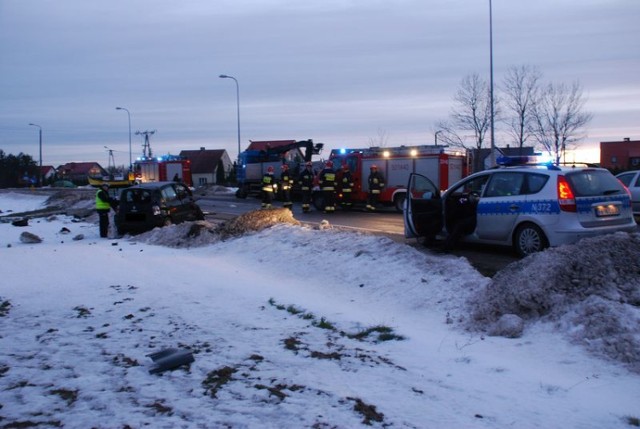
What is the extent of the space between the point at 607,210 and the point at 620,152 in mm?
67205

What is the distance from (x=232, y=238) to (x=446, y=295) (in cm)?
704

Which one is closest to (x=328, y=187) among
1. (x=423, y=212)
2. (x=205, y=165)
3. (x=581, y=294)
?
(x=423, y=212)

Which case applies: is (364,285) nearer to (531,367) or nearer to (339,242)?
(339,242)

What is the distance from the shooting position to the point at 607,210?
8219 millimetres

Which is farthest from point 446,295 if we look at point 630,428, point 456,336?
point 630,428

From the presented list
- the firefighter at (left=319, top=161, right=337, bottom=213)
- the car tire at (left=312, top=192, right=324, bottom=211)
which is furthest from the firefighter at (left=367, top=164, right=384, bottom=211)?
the car tire at (left=312, top=192, right=324, bottom=211)

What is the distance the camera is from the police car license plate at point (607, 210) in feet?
26.7

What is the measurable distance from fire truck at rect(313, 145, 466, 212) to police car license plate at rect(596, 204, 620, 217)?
11.8 meters

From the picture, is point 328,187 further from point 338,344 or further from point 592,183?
point 338,344

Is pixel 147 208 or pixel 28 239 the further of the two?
pixel 147 208

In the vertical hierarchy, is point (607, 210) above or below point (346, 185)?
below

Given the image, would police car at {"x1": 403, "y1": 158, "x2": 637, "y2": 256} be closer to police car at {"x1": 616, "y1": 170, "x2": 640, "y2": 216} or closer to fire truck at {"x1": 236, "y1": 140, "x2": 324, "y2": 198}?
police car at {"x1": 616, "y1": 170, "x2": 640, "y2": 216}

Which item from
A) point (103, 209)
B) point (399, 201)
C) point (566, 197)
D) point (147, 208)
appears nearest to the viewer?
point (566, 197)

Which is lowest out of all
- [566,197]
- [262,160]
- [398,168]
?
[566,197]
